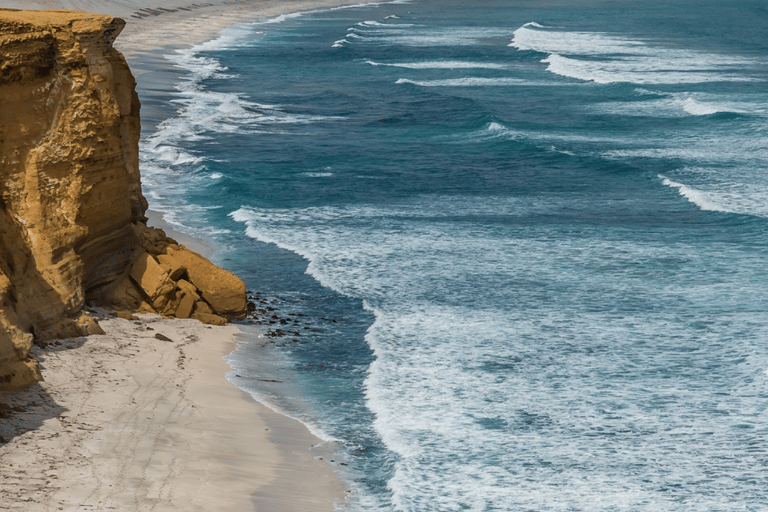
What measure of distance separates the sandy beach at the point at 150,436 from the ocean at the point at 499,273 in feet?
1.92

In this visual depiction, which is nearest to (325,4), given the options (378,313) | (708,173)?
(708,173)

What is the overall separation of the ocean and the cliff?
2.35 m

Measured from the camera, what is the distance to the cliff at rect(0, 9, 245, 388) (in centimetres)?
1398

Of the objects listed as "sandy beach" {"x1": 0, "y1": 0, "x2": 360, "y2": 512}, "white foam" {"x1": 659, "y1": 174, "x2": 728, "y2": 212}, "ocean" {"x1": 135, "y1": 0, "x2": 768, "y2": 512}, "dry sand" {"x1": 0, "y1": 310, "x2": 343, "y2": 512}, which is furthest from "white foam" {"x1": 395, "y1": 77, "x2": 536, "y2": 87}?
"dry sand" {"x1": 0, "y1": 310, "x2": 343, "y2": 512}

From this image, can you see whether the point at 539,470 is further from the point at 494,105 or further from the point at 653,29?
the point at 653,29

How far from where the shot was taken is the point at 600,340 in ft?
55.0

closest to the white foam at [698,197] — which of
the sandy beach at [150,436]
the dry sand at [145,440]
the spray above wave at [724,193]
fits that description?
the spray above wave at [724,193]

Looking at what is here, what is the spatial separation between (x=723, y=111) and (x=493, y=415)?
104ft

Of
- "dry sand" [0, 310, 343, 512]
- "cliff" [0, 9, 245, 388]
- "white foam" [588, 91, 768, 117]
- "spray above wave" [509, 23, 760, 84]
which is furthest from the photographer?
"spray above wave" [509, 23, 760, 84]

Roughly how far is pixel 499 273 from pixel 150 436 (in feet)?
33.1

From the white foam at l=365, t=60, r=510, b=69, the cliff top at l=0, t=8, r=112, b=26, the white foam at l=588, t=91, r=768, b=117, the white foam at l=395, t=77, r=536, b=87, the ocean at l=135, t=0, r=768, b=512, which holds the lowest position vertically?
the ocean at l=135, t=0, r=768, b=512

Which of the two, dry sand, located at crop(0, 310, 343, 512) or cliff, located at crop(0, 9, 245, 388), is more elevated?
cliff, located at crop(0, 9, 245, 388)

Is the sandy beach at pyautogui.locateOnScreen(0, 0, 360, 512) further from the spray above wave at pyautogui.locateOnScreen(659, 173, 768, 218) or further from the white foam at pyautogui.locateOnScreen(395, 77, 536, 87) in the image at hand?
the white foam at pyautogui.locateOnScreen(395, 77, 536, 87)

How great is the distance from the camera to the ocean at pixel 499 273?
1279 cm
